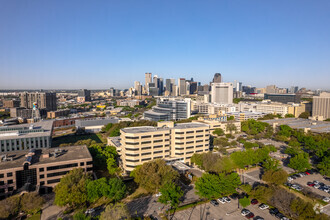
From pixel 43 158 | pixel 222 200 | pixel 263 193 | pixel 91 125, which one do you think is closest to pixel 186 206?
pixel 222 200

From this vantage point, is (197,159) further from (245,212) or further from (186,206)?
(245,212)

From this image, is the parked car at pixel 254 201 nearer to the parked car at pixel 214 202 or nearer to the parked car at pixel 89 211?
the parked car at pixel 214 202

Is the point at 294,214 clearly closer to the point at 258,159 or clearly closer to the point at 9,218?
the point at 258,159

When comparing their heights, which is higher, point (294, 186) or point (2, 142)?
point (2, 142)

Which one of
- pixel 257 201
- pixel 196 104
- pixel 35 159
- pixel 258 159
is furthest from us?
pixel 196 104

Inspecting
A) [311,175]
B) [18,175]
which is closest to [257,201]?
[311,175]

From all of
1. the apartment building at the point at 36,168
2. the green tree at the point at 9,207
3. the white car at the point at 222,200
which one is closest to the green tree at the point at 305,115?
the white car at the point at 222,200
